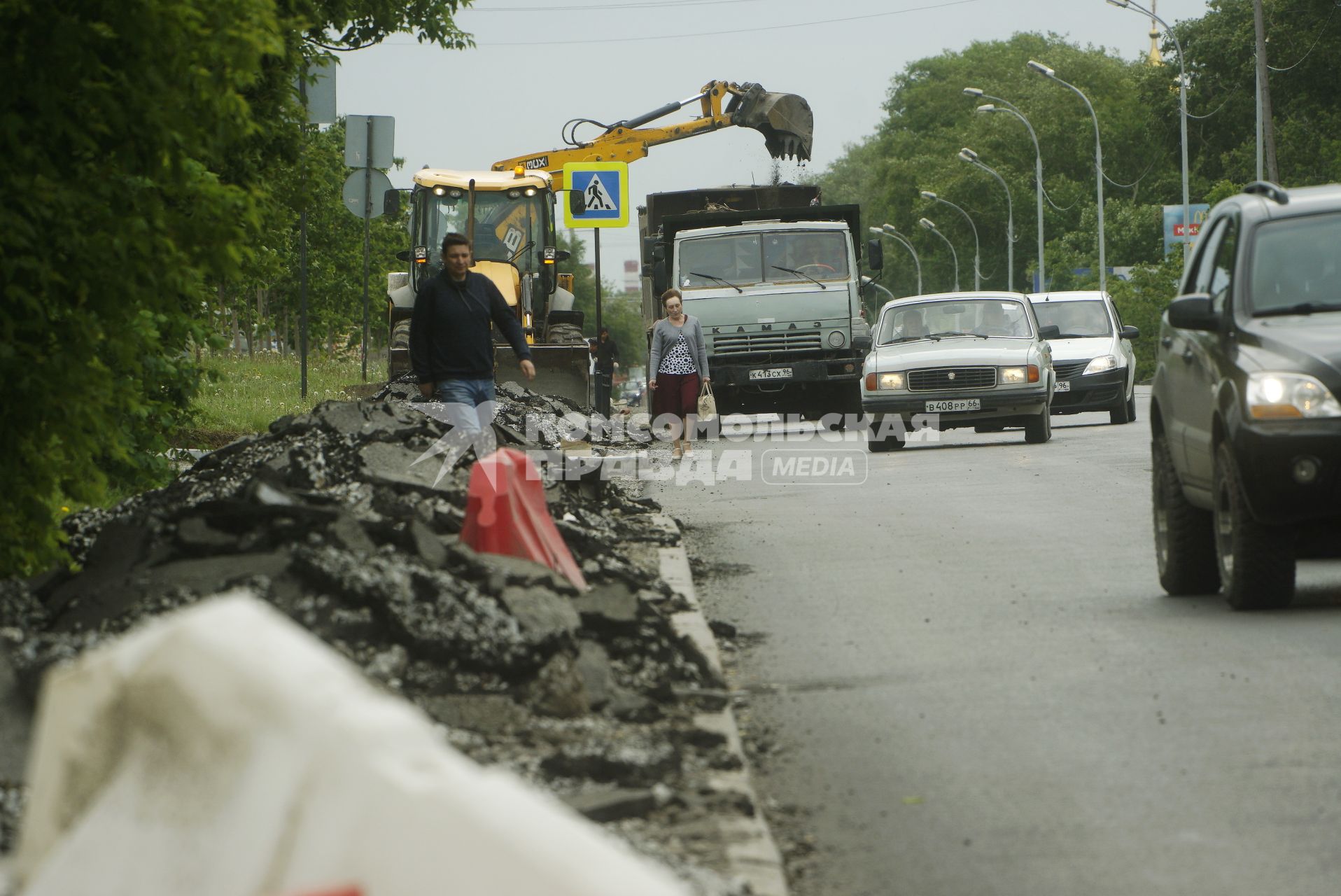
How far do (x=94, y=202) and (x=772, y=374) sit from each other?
1979 cm

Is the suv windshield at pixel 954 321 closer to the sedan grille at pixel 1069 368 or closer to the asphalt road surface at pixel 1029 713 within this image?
the sedan grille at pixel 1069 368

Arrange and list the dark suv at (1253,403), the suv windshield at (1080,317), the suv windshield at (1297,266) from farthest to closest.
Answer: the suv windshield at (1080,317), the suv windshield at (1297,266), the dark suv at (1253,403)

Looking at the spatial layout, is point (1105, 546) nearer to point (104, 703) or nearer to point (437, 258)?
point (104, 703)

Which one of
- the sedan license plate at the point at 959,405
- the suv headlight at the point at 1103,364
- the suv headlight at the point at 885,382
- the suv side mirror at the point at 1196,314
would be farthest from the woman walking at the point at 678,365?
→ the suv side mirror at the point at 1196,314

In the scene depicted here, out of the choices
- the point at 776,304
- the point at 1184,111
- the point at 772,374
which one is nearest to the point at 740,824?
the point at 772,374

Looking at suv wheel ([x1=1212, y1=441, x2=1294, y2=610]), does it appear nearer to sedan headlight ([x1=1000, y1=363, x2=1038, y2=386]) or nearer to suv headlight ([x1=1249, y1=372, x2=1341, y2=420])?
suv headlight ([x1=1249, y1=372, x2=1341, y2=420])

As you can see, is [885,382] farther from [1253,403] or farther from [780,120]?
[1253,403]

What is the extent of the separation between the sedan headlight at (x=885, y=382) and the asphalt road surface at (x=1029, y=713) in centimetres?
910

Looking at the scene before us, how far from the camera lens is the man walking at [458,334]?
1388cm

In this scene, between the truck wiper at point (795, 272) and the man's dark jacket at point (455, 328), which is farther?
the truck wiper at point (795, 272)

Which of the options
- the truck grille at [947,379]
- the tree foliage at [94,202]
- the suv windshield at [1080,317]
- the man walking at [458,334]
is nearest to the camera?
the tree foliage at [94,202]

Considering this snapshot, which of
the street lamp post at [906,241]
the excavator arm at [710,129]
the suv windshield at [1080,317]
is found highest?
the street lamp post at [906,241]

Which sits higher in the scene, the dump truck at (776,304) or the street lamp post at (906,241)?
the street lamp post at (906,241)

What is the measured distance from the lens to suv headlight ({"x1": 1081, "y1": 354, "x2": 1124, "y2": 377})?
2692 centimetres
